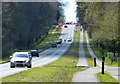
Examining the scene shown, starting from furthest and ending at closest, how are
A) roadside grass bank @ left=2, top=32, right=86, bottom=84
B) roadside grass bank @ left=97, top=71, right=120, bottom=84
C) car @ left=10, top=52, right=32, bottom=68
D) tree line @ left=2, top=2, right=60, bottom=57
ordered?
1. tree line @ left=2, top=2, right=60, bottom=57
2. car @ left=10, top=52, right=32, bottom=68
3. roadside grass bank @ left=2, top=32, right=86, bottom=84
4. roadside grass bank @ left=97, top=71, right=120, bottom=84

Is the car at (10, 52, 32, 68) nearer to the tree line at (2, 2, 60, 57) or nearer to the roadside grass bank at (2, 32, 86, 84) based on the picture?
the roadside grass bank at (2, 32, 86, 84)

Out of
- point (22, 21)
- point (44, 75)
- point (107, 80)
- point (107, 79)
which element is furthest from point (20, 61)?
point (22, 21)

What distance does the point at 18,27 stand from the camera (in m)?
91.7

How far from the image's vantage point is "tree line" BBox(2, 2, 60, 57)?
8369cm

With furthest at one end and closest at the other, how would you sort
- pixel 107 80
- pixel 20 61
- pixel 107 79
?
pixel 20 61 < pixel 107 79 < pixel 107 80

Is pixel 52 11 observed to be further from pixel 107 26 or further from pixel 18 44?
pixel 107 26

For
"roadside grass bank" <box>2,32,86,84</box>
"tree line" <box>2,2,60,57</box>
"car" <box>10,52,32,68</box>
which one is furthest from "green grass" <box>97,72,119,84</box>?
"tree line" <box>2,2,60,57</box>

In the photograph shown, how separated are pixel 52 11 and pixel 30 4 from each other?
23.0 feet

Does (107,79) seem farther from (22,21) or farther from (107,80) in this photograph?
(22,21)

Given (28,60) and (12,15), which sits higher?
(12,15)

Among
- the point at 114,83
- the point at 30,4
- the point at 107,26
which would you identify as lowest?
the point at 114,83

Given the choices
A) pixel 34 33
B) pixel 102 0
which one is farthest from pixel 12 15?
pixel 102 0

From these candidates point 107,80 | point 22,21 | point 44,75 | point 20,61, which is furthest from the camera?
point 22,21

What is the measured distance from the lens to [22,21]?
92.6 m
